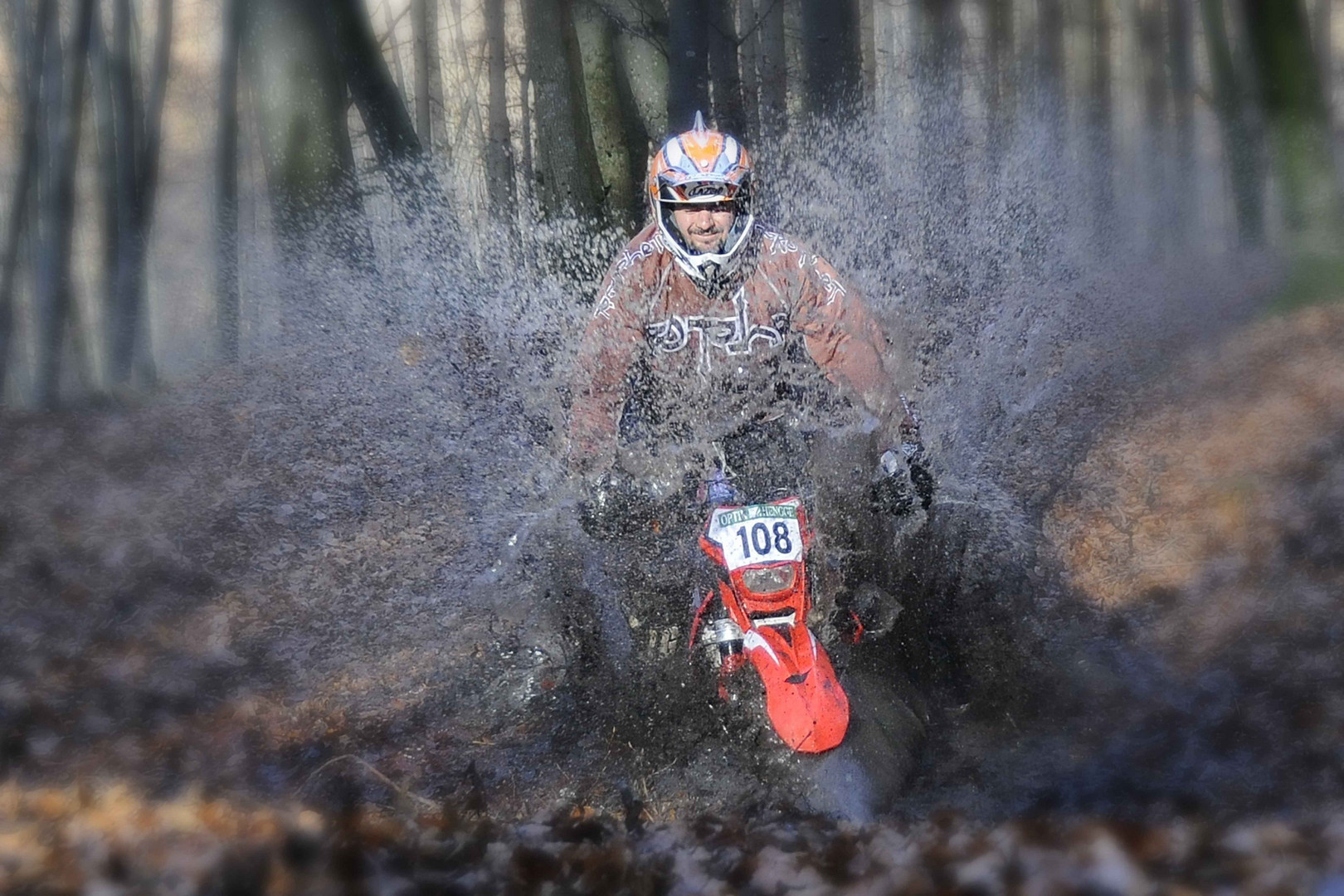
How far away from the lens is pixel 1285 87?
955 centimetres

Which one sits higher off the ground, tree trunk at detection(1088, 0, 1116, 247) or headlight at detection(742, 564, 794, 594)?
tree trunk at detection(1088, 0, 1116, 247)

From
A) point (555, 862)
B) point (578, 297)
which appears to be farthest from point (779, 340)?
point (578, 297)

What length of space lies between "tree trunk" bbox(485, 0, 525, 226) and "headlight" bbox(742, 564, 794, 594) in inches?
300

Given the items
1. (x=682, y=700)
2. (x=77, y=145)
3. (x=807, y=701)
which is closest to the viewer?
(x=807, y=701)

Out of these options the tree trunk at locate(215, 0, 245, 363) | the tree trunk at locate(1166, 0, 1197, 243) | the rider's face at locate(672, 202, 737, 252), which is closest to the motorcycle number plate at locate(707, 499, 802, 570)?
the rider's face at locate(672, 202, 737, 252)

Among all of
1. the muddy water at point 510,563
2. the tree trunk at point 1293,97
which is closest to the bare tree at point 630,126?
the muddy water at point 510,563

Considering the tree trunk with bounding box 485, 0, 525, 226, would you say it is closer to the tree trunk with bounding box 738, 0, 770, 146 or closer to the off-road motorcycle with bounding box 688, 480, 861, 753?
the tree trunk with bounding box 738, 0, 770, 146

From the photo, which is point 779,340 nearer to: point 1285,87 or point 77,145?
point 1285,87

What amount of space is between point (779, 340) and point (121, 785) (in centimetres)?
315

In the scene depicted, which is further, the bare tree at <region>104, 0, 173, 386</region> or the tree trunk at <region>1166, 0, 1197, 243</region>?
the tree trunk at <region>1166, 0, 1197, 243</region>

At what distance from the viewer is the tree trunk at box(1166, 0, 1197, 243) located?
15414 mm

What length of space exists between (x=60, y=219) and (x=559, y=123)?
18.9 ft

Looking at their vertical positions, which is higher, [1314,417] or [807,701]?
[1314,417]

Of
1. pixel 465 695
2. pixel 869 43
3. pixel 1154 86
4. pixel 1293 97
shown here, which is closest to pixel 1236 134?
pixel 1293 97
